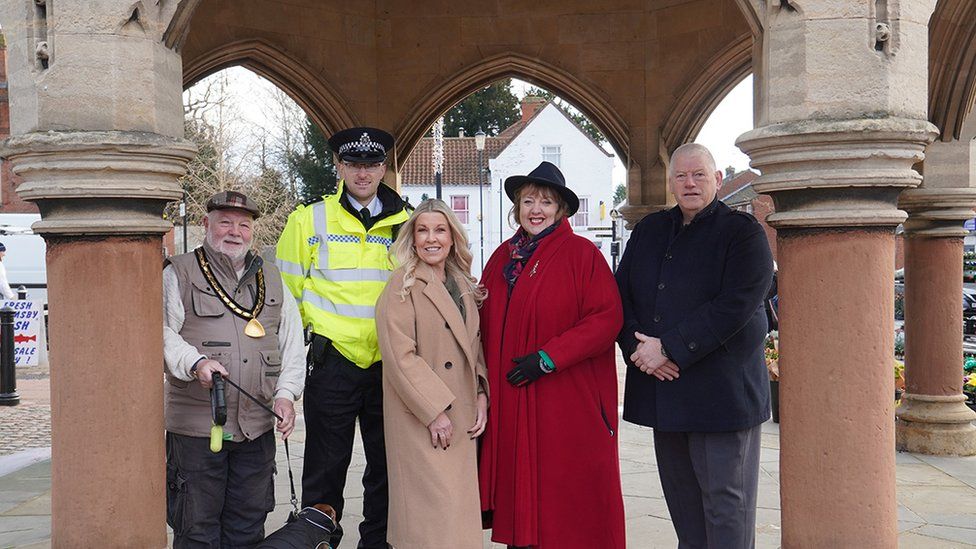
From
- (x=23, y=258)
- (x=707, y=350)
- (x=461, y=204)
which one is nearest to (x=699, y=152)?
(x=707, y=350)

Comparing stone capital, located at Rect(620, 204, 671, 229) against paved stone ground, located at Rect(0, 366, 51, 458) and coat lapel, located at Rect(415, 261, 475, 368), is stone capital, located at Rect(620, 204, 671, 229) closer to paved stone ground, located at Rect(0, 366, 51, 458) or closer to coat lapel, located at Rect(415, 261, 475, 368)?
coat lapel, located at Rect(415, 261, 475, 368)

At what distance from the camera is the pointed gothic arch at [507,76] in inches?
325

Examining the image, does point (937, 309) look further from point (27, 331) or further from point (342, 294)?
point (27, 331)

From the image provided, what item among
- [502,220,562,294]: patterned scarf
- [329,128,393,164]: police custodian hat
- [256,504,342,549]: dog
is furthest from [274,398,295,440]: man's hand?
[329,128,393,164]: police custodian hat

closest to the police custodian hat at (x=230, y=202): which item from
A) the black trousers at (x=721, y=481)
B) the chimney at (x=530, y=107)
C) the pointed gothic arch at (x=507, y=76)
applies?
the black trousers at (x=721, y=481)

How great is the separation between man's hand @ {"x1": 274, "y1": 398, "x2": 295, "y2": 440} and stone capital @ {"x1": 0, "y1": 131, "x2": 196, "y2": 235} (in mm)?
823

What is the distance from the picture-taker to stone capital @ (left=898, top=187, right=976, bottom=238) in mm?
6883

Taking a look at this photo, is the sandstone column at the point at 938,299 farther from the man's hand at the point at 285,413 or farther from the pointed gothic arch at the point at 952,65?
the man's hand at the point at 285,413

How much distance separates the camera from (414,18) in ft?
27.0

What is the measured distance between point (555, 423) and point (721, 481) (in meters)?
0.64

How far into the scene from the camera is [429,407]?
3516mm

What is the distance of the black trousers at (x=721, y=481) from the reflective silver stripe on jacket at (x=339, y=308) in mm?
1340

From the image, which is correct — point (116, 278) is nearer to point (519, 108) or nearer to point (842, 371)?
point (842, 371)

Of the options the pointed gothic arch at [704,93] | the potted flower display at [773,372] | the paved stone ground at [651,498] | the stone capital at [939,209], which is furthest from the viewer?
the potted flower display at [773,372]
